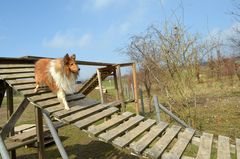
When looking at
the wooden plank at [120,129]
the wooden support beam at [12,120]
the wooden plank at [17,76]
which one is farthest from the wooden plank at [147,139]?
the wooden plank at [17,76]

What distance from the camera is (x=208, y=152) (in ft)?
13.7

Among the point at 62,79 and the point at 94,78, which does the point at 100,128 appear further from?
the point at 94,78

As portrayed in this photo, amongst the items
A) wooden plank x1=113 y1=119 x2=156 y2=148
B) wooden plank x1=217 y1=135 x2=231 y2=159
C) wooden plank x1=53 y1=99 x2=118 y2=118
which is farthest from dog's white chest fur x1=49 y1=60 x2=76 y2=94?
wooden plank x1=217 y1=135 x2=231 y2=159

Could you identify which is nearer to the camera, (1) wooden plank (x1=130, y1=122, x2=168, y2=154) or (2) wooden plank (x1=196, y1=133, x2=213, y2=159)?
(1) wooden plank (x1=130, y1=122, x2=168, y2=154)

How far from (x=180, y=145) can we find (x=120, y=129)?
3.48ft

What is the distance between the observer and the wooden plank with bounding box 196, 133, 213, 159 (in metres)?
4.05

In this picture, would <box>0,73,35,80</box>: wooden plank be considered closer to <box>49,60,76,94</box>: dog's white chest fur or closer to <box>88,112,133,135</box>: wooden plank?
<box>49,60,76,94</box>: dog's white chest fur

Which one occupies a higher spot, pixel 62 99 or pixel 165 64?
pixel 165 64

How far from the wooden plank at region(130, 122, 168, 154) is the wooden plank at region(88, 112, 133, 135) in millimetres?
591

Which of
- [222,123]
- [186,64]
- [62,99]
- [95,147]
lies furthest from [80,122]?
[222,123]

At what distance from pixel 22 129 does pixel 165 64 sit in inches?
189

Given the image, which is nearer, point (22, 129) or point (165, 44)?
point (165, 44)

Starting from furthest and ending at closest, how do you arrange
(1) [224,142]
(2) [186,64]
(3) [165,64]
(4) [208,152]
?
(3) [165,64] < (2) [186,64] < (1) [224,142] < (4) [208,152]

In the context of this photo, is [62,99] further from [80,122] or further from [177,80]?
[177,80]
